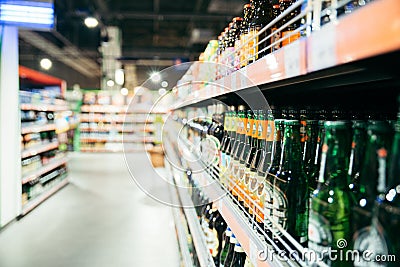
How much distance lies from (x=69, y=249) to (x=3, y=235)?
3.13 feet

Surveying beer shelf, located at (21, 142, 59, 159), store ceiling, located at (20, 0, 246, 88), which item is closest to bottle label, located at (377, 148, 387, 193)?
beer shelf, located at (21, 142, 59, 159)

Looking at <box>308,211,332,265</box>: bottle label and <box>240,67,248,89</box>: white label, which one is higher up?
<box>240,67,248,89</box>: white label

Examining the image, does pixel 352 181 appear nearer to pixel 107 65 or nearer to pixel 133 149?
pixel 133 149

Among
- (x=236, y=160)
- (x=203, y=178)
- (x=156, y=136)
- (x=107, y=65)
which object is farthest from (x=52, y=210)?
(x=107, y=65)

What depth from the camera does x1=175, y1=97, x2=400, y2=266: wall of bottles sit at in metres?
0.67

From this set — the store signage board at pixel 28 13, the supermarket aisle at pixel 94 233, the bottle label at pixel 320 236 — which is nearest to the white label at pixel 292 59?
the bottle label at pixel 320 236

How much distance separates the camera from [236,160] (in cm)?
155

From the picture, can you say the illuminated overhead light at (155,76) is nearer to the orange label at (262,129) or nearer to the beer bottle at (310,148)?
the orange label at (262,129)

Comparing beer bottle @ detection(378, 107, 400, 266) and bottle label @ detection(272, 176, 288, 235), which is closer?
beer bottle @ detection(378, 107, 400, 266)

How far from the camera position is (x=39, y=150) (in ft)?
19.5

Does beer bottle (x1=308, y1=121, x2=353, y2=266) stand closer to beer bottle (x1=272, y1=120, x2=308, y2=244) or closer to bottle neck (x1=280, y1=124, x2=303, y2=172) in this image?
beer bottle (x1=272, y1=120, x2=308, y2=244)

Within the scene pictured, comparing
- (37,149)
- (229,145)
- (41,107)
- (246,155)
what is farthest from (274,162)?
(41,107)

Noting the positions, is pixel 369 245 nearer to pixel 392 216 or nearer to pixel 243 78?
A: pixel 392 216

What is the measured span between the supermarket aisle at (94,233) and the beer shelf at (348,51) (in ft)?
9.58
